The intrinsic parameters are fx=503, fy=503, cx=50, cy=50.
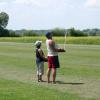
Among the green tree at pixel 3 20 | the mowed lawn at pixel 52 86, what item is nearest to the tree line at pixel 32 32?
the green tree at pixel 3 20

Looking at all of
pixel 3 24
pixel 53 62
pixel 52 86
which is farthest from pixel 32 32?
pixel 52 86

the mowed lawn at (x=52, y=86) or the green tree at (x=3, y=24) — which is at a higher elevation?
the mowed lawn at (x=52, y=86)

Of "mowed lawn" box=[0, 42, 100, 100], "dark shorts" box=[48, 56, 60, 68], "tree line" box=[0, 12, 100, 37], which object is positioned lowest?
"tree line" box=[0, 12, 100, 37]

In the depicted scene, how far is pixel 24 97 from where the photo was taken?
14.4 m

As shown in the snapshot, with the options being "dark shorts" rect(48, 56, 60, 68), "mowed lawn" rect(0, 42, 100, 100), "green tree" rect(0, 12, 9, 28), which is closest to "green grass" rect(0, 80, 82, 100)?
"mowed lawn" rect(0, 42, 100, 100)

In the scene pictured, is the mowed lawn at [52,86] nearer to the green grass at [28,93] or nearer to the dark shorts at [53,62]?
the green grass at [28,93]

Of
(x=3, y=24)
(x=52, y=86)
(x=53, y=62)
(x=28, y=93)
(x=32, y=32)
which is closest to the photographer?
(x=28, y=93)

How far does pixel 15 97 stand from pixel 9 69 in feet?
Answer: 34.8

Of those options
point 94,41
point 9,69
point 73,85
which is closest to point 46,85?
point 73,85

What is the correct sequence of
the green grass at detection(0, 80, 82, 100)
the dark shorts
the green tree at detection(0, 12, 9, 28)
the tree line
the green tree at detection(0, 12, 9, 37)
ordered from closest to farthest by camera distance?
the green grass at detection(0, 80, 82, 100) < the dark shorts < the tree line < the green tree at detection(0, 12, 9, 37) < the green tree at detection(0, 12, 9, 28)

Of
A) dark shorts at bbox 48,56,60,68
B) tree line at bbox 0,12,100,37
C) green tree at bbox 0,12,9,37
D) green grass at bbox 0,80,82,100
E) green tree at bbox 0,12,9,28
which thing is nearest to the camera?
green grass at bbox 0,80,82,100

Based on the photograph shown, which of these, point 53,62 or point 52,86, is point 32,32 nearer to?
point 53,62

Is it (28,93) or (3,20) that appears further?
(3,20)

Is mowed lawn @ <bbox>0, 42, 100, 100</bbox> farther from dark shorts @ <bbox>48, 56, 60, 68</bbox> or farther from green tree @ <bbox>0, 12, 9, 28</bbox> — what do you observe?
green tree @ <bbox>0, 12, 9, 28</bbox>
